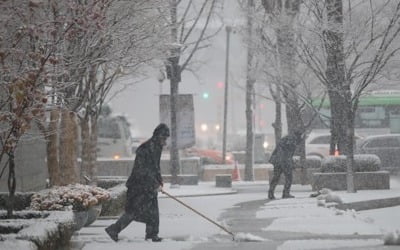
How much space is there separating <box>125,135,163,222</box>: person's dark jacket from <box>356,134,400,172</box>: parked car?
1771 cm

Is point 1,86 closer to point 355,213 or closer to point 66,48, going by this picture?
point 66,48

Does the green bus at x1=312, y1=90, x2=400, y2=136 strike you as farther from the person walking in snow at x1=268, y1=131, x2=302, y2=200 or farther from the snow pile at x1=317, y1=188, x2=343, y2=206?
the snow pile at x1=317, y1=188, x2=343, y2=206

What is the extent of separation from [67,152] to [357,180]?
765 cm

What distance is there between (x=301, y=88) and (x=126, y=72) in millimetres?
6705

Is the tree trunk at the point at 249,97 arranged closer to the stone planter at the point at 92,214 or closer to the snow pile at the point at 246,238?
the stone planter at the point at 92,214

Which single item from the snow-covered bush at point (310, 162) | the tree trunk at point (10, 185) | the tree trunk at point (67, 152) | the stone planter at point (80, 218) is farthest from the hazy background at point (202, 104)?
the tree trunk at point (10, 185)

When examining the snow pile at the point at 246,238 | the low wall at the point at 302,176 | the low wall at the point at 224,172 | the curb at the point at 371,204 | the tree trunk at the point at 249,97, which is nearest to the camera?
the snow pile at the point at 246,238

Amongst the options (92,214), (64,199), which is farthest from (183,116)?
(64,199)

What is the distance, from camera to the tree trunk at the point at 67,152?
543 inches

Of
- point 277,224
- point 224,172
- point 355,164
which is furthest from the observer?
point 224,172

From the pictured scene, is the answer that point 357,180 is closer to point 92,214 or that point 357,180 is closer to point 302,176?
point 302,176

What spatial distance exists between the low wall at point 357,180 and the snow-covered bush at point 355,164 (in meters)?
0.34

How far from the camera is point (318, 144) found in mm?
31875

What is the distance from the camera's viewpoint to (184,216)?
14.1 metres
